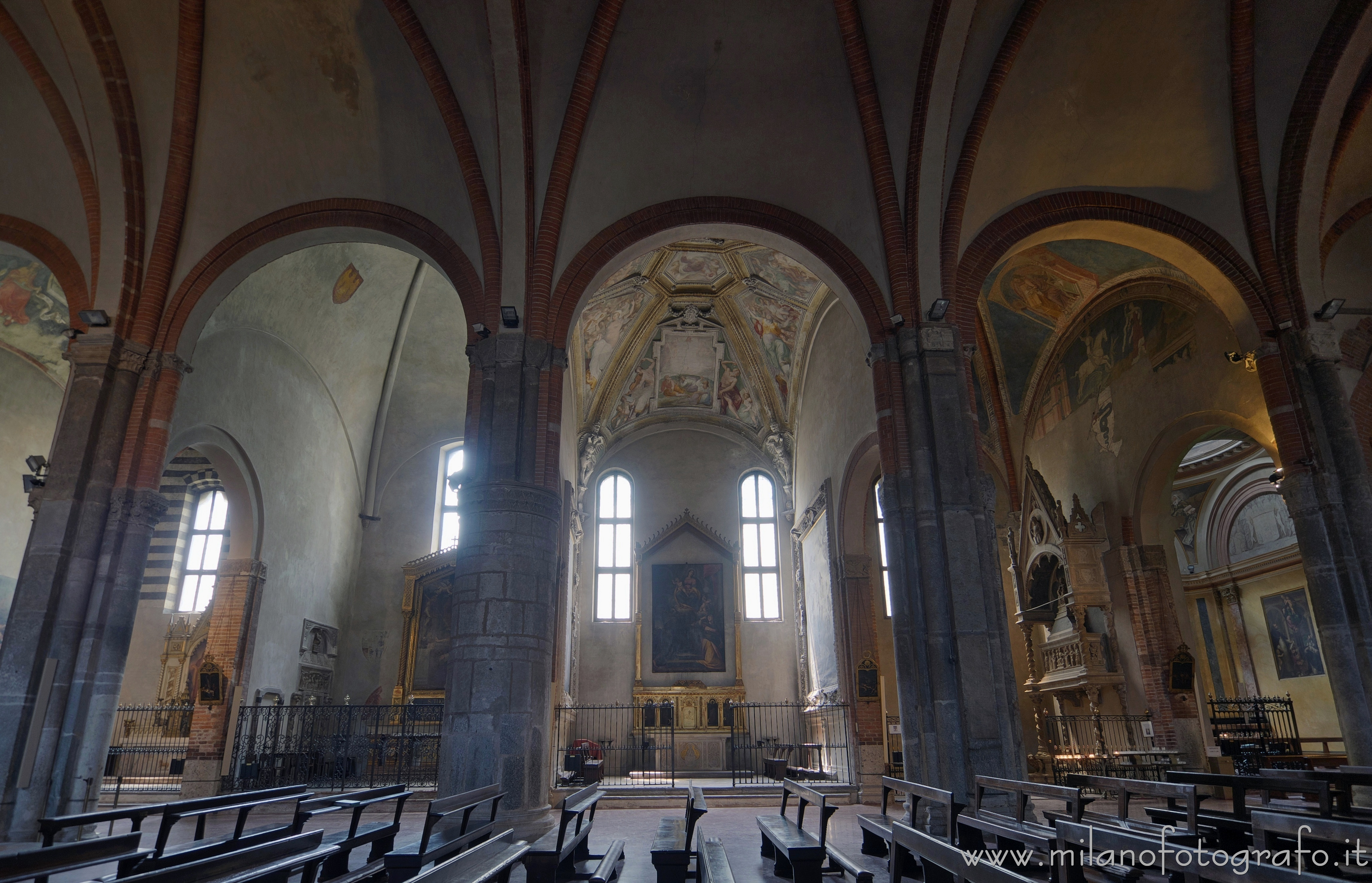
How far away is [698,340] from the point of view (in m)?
18.7

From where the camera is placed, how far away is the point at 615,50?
377 inches

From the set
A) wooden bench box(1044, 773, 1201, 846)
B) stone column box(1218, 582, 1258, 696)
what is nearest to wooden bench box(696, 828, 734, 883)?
wooden bench box(1044, 773, 1201, 846)

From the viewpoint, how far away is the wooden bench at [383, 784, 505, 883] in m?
4.64

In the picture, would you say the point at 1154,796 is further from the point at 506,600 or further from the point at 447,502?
the point at 447,502

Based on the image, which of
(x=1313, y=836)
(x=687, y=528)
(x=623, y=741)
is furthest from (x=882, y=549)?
(x=1313, y=836)

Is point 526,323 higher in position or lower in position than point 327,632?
higher

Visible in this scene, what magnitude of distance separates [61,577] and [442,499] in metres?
10.5

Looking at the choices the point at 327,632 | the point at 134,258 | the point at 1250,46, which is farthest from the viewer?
the point at 327,632

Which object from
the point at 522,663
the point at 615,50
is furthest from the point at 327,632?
the point at 615,50

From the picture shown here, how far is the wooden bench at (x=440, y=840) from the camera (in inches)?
183

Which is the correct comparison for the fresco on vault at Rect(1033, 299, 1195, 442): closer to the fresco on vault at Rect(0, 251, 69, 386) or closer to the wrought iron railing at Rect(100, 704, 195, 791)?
the wrought iron railing at Rect(100, 704, 195, 791)

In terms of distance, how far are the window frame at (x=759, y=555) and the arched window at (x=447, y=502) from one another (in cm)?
723

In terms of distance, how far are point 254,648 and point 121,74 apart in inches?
364

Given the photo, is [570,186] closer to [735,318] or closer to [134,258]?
[134,258]
